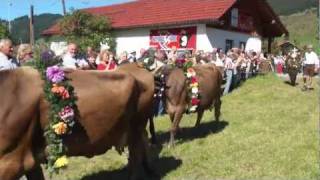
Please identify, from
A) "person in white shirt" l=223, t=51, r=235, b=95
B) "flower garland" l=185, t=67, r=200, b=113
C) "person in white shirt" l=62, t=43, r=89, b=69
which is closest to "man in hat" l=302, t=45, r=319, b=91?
"person in white shirt" l=223, t=51, r=235, b=95

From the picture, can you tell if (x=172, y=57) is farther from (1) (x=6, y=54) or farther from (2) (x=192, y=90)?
(1) (x=6, y=54)

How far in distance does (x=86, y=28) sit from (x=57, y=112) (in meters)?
26.1

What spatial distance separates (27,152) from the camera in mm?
5336

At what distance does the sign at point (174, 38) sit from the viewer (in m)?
27.4

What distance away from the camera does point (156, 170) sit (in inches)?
309

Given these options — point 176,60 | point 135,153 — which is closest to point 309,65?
point 176,60

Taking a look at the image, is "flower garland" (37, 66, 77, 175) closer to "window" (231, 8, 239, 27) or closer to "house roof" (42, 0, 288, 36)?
"house roof" (42, 0, 288, 36)

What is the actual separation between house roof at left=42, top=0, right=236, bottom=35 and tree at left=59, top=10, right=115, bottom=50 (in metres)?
0.79

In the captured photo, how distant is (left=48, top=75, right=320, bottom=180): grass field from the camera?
7.61m

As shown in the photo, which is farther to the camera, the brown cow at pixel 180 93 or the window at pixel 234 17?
the window at pixel 234 17

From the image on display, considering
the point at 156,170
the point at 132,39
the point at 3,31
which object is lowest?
the point at 156,170

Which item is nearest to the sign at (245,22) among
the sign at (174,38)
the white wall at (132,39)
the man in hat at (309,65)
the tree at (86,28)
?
the sign at (174,38)

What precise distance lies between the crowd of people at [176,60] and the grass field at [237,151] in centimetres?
141

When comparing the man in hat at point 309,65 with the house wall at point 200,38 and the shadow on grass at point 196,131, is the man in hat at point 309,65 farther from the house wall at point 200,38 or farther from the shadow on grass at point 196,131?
the shadow on grass at point 196,131
